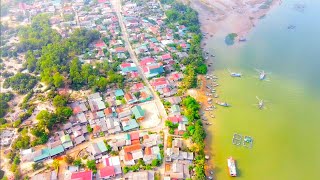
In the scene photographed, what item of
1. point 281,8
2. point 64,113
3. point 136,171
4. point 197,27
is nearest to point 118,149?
point 136,171

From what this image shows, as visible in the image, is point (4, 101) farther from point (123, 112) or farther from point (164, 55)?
point (164, 55)

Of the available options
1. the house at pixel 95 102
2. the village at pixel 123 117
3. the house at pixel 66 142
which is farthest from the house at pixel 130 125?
the house at pixel 66 142

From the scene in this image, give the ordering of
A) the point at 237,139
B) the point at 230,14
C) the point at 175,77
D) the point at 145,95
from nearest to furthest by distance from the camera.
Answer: the point at 237,139
the point at 145,95
the point at 175,77
the point at 230,14

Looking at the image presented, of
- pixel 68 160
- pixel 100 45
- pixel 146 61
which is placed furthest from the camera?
pixel 100 45

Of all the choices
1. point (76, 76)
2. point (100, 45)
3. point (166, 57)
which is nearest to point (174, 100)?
point (166, 57)

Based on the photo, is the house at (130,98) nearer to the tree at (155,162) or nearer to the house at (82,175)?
the tree at (155,162)

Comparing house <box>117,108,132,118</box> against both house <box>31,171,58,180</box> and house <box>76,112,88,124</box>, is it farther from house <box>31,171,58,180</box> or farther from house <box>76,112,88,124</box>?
house <box>31,171,58,180</box>

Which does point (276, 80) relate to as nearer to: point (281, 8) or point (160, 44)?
point (160, 44)
